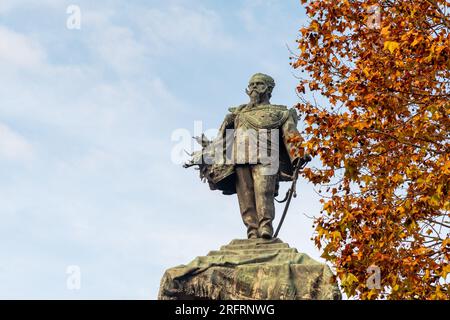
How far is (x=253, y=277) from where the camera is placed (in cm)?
1372

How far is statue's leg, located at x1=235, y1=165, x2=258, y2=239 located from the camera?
1480 cm

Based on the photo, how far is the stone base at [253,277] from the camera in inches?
533

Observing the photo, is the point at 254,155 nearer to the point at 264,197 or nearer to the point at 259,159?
the point at 259,159

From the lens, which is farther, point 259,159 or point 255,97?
point 255,97

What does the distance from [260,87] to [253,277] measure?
307 cm

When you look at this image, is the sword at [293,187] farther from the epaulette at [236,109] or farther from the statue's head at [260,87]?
the epaulette at [236,109]

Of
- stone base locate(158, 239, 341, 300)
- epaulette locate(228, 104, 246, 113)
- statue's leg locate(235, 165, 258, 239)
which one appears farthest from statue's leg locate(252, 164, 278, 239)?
epaulette locate(228, 104, 246, 113)

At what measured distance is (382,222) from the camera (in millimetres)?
16188

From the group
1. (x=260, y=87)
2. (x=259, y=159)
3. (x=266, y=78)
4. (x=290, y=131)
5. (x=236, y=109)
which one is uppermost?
(x=266, y=78)

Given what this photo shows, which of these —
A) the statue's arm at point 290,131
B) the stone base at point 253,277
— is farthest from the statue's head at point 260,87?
the stone base at point 253,277

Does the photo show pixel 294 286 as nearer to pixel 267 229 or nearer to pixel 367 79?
pixel 267 229

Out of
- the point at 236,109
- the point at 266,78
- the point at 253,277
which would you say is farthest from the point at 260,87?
the point at 253,277

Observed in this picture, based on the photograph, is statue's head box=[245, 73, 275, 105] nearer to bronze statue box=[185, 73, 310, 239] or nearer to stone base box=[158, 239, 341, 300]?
bronze statue box=[185, 73, 310, 239]
